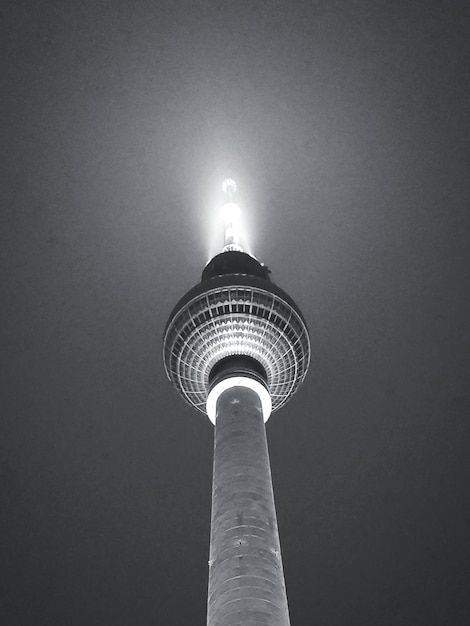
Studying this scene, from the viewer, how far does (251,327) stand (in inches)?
879

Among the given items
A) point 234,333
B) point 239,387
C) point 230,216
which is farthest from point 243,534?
point 230,216

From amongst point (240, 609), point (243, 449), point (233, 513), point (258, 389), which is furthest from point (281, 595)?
point (258, 389)

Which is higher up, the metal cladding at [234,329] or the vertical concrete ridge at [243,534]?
the metal cladding at [234,329]

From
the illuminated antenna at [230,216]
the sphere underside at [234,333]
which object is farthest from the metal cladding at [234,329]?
the illuminated antenna at [230,216]

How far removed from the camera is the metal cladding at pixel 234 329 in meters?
22.1

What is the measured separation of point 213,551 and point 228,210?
1684 cm

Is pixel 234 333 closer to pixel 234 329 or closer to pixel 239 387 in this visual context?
pixel 234 329

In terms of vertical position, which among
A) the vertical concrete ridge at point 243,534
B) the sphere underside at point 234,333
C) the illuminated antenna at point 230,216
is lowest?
the vertical concrete ridge at point 243,534

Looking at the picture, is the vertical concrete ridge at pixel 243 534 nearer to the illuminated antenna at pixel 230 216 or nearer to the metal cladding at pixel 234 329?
the metal cladding at pixel 234 329

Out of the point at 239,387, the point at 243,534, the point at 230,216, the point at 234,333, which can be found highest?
the point at 230,216

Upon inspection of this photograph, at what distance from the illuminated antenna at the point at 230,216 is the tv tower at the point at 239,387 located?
0.05m

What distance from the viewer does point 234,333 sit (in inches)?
880

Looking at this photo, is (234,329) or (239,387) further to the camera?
(234,329)

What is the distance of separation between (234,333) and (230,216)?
747 centimetres
